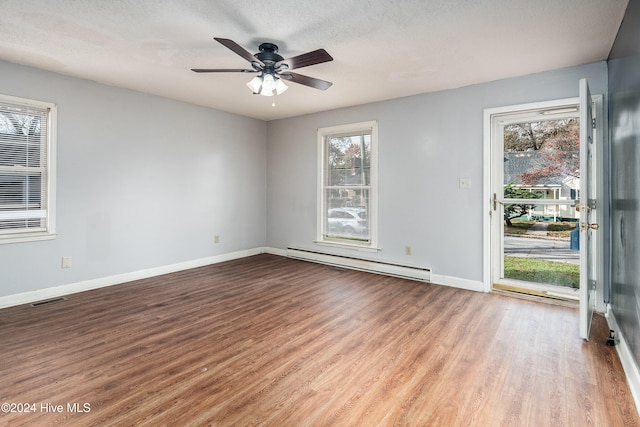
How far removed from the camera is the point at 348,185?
17.2 feet

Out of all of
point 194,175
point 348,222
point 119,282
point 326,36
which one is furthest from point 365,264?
point 119,282

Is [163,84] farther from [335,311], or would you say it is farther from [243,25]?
[335,311]

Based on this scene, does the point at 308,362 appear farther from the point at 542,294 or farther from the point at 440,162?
the point at 440,162

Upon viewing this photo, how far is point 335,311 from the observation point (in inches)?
128

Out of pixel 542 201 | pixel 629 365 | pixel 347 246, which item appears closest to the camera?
pixel 629 365

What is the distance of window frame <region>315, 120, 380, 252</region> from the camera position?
482 cm

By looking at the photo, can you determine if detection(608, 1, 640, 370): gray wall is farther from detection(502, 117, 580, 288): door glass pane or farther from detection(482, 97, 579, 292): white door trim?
detection(482, 97, 579, 292): white door trim

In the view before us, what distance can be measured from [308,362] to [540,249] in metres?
3.08

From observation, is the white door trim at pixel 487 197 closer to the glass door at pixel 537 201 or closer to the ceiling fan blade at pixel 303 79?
the glass door at pixel 537 201

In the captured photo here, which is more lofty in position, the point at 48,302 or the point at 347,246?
the point at 347,246

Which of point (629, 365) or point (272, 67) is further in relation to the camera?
point (272, 67)

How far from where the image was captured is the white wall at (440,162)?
3660 mm

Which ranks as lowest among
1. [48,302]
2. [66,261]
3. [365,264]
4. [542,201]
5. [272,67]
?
[48,302]

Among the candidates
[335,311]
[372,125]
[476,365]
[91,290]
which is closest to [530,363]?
[476,365]
